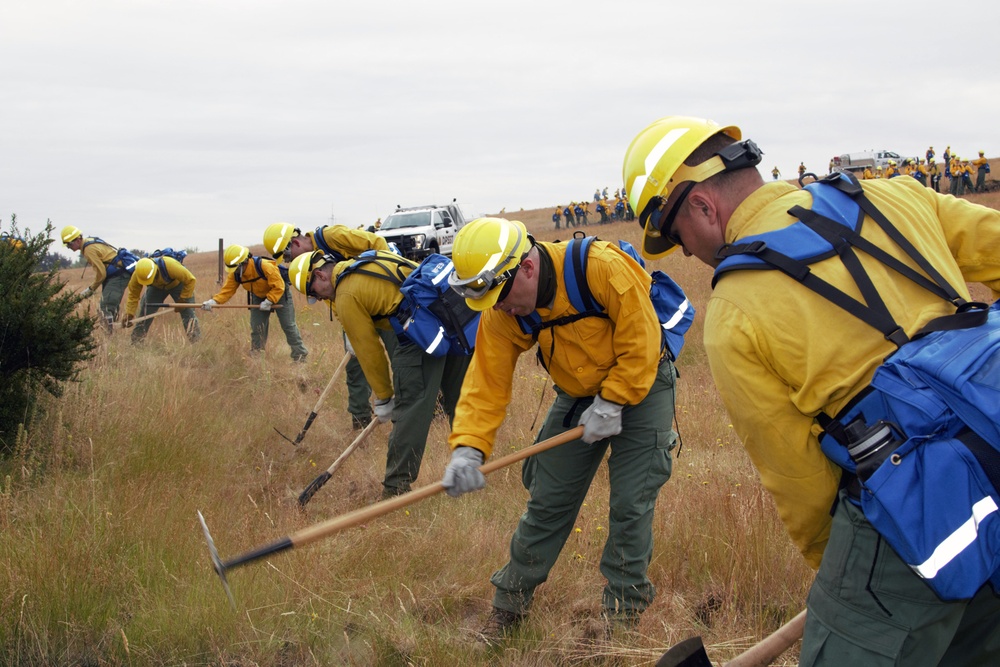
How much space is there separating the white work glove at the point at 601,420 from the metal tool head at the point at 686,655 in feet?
4.21

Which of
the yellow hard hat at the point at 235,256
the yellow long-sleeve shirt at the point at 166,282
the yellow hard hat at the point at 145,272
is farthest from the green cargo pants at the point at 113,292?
the yellow hard hat at the point at 235,256

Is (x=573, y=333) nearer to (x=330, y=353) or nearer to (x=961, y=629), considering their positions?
(x=961, y=629)

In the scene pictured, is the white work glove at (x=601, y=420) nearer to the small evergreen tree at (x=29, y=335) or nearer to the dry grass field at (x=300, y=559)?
the dry grass field at (x=300, y=559)

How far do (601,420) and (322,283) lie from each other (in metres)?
3.72

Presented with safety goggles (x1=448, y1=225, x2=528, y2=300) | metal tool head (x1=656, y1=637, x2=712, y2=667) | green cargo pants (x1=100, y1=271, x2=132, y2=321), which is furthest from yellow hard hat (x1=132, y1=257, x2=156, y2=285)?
metal tool head (x1=656, y1=637, x2=712, y2=667)

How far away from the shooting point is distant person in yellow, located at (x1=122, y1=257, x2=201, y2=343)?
12578 mm

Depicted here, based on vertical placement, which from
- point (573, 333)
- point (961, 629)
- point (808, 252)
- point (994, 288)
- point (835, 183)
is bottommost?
point (961, 629)

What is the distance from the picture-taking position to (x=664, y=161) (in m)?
2.36

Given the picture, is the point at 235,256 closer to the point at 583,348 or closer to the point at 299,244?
the point at 299,244

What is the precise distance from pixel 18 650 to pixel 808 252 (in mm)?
3508

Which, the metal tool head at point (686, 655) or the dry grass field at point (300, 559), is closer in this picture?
the metal tool head at point (686, 655)

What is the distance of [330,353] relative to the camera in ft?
38.2

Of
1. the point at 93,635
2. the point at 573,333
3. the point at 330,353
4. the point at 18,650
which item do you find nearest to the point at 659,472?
the point at 573,333

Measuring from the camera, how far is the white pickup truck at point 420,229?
72.1 feet
